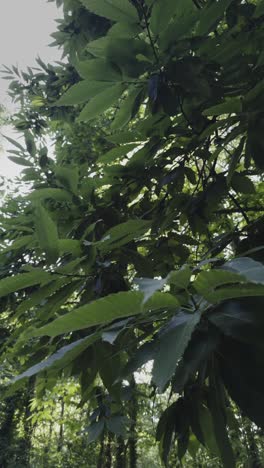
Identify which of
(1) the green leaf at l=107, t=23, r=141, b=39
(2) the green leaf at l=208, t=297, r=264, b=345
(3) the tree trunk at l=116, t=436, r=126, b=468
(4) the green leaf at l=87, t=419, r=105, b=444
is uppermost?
(1) the green leaf at l=107, t=23, r=141, b=39

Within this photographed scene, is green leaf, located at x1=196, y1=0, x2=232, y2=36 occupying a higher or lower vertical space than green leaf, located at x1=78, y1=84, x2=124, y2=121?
higher

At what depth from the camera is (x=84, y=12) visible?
6.84 feet

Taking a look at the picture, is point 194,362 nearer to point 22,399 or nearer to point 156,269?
point 156,269

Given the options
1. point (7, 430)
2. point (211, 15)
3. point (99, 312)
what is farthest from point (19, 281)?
point (7, 430)

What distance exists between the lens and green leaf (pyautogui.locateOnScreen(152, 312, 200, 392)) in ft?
1.49

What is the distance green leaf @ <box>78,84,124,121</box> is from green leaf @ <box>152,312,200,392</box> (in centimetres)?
71

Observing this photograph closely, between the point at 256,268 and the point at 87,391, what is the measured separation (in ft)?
2.86

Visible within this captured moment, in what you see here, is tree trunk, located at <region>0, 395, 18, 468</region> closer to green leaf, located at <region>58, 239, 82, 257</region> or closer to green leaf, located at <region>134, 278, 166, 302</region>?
green leaf, located at <region>58, 239, 82, 257</region>

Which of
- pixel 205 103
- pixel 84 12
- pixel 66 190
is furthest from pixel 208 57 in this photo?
pixel 84 12

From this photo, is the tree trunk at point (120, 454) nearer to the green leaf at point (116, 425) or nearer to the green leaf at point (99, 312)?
the green leaf at point (116, 425)

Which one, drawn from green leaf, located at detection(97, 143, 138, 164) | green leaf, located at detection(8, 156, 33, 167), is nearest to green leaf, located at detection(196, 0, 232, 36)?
green leaf, located at detection(97, 143, 138, 164)

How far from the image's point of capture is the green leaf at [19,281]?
2.13 ft

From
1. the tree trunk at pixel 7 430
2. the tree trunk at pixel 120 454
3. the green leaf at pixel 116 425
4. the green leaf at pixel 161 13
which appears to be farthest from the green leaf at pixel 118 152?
the tree trunk at pixel 7 430

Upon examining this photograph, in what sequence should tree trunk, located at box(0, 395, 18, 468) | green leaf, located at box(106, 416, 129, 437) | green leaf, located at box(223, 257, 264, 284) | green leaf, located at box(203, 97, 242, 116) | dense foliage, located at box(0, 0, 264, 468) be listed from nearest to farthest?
green leaf, located at box(223, 257, 264, 284), dense foliage, located at box(0, 0, 264, 468), green leaf, located at box(203, 97, 242, 116), green leaf, located at box(106, 416, 129, 437), tree trunk, located at box(0, 395, 18, 468)
